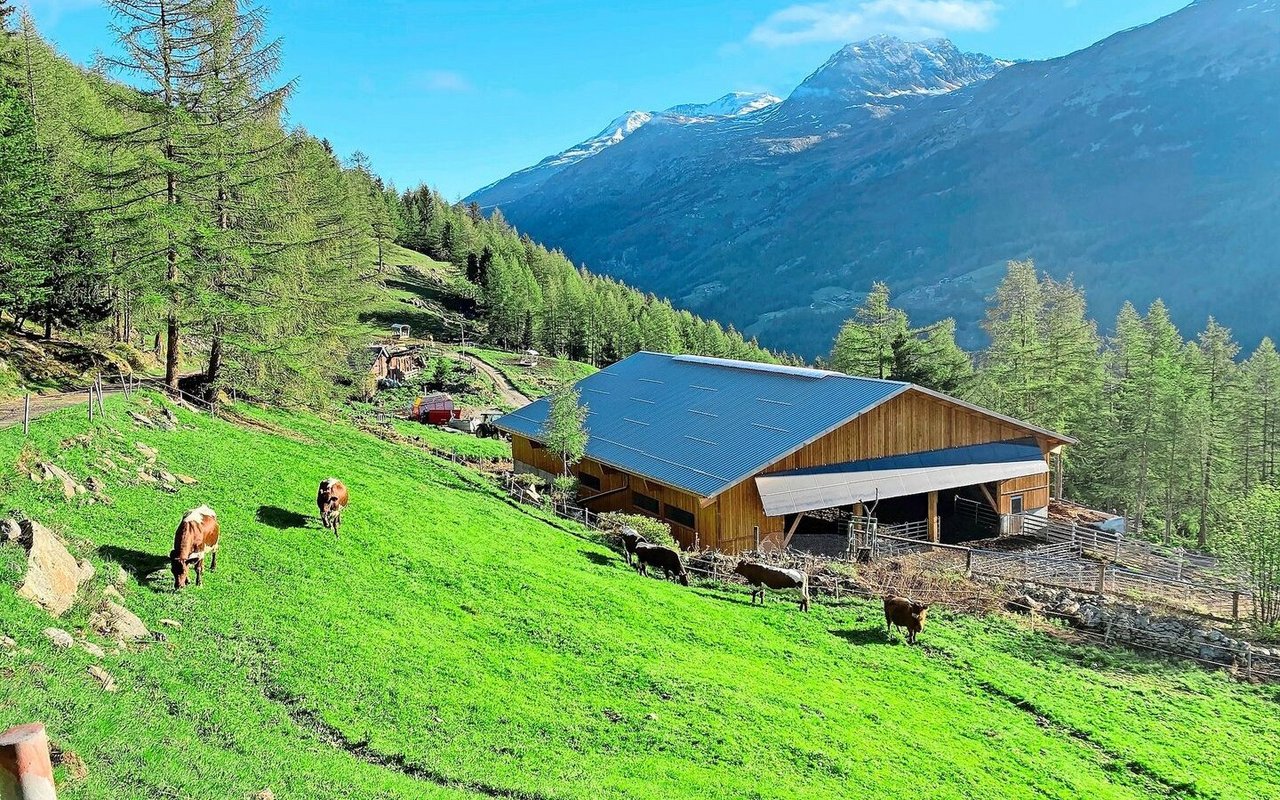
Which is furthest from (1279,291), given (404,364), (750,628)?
(750,628)

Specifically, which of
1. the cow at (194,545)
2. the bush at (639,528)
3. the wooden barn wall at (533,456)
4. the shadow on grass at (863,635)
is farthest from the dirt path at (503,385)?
the cow at (194,545)

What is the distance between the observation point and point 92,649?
10.9m

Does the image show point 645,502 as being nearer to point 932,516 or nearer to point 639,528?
point 639,528

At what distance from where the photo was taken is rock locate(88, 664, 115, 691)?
1018 cm

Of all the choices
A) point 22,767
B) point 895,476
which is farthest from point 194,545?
point 895,476

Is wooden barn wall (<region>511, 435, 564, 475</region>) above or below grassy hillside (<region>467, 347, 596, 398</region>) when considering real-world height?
below

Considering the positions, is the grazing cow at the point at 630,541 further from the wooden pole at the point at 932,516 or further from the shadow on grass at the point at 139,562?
the wooden pole at the point at 932,516

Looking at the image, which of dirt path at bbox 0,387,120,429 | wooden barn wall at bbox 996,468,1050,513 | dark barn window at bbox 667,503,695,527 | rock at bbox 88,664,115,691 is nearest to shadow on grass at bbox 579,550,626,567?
dark barn window at bbox 667,503,695,527

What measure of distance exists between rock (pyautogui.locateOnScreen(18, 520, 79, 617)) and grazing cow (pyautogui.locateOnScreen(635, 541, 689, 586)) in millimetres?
16569

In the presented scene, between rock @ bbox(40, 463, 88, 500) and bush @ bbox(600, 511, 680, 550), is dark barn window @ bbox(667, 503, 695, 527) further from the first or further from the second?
rock @ bbox(40, 463, 88, 500)

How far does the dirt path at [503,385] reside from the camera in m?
76.9

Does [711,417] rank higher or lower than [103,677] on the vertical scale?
higher

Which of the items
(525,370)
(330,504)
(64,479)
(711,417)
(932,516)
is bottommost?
(932,516)

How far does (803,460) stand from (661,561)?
11.5 m
